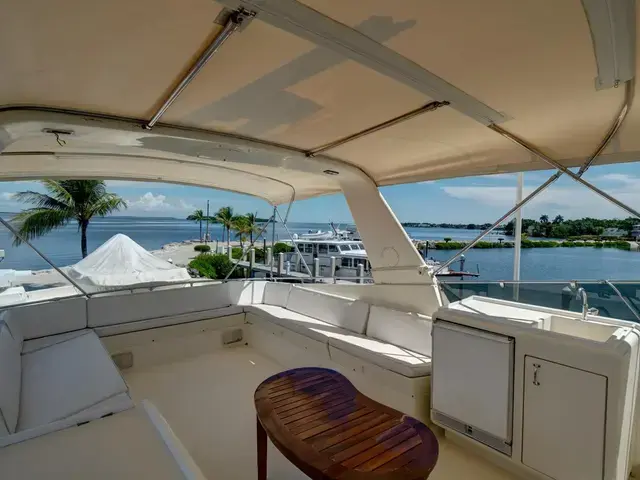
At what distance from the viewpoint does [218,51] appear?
1438 mm

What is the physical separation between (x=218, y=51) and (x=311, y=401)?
5.85 ft

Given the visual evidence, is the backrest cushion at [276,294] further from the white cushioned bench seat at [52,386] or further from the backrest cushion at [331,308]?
the white cushioned bench seat at [52,386]

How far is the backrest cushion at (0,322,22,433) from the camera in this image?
5.98 ft

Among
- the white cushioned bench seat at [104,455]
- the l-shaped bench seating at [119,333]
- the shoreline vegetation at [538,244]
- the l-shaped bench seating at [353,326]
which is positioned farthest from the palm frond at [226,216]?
the white cushioned bench seat at [104,455]

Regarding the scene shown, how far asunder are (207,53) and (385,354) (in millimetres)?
2449

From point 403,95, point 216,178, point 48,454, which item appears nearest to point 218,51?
point 403,95

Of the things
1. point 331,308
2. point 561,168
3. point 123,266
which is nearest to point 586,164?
point 561,168

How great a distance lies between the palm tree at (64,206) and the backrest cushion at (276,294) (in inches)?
289

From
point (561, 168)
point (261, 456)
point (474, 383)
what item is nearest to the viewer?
point (261, 456)

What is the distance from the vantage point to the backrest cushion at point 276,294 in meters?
4.76

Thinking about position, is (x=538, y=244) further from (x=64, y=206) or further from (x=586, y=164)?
(x=64, y=206)

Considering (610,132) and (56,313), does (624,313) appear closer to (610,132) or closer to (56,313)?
(610,132)

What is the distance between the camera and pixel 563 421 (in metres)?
1.88

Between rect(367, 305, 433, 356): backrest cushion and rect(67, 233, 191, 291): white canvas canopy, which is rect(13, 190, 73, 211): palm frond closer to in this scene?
rect(67, 233, 191, 291): white canvas canopy
